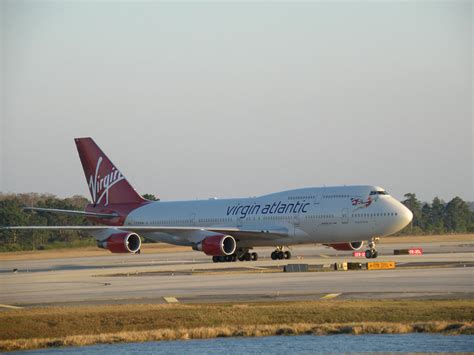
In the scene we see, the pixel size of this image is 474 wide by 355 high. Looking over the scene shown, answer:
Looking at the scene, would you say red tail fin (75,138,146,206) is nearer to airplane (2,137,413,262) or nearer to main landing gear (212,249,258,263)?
airplane (2,137,413,262)

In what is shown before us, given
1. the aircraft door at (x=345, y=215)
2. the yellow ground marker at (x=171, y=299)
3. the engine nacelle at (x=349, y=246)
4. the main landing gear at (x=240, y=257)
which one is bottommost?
the yellow ground marker at (x=171, y=299)

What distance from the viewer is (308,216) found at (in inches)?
2359

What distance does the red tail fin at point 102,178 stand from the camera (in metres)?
72.7

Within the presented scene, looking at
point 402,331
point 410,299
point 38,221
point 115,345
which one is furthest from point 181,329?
point 38,221

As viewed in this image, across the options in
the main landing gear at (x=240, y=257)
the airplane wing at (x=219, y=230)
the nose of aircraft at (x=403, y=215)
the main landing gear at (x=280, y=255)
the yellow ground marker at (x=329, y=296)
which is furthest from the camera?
the main landing gear at (x=280, y=255)

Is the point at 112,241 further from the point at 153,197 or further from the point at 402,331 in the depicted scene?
the point at 153,197

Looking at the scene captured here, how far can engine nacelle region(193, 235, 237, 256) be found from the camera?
196 ft

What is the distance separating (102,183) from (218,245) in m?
16.6

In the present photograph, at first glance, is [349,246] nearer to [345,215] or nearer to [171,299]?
[345,215]

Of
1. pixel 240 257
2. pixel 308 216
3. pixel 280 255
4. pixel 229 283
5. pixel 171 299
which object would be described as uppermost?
pixel 308 216

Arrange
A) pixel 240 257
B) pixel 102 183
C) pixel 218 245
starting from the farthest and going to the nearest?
pixel 102 183
pixel 240 257
pixel 218 245

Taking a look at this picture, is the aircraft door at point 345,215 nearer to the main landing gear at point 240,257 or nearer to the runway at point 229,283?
the runway at point 229,283

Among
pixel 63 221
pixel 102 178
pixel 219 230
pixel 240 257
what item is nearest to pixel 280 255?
pixel 240 257

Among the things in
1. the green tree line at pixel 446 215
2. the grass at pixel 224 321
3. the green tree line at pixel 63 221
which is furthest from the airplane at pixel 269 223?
the green tree line at pixel 446 215
